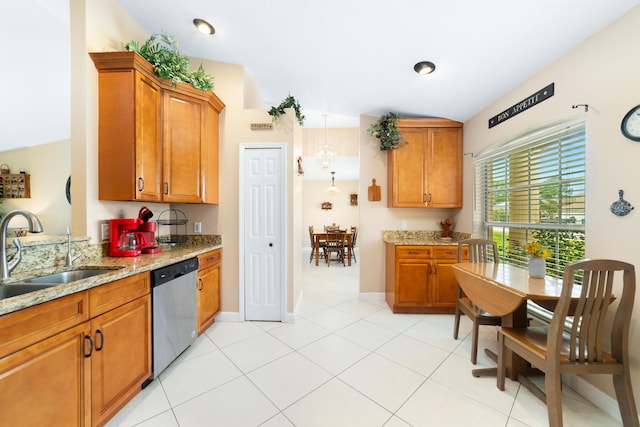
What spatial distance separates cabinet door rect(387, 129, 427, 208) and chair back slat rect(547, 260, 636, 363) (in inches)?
81.7

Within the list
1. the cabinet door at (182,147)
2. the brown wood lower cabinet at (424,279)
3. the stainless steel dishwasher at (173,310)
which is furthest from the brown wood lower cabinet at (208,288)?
the brown wood lower cabinet at (424,279)

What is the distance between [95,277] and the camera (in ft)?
4.39

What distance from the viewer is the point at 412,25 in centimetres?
188

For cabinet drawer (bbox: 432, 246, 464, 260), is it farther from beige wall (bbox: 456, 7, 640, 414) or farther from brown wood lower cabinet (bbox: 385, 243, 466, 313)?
beige wall (bbox: 456, 7, 640, 414)

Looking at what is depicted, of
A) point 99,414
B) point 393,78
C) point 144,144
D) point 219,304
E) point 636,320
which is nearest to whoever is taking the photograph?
point 99,414

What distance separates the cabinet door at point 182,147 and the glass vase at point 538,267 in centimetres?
310

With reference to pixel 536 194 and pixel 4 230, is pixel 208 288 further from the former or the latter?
pixel 536 194

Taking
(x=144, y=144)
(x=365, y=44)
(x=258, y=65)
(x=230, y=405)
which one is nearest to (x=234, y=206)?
(x=144, y=144)

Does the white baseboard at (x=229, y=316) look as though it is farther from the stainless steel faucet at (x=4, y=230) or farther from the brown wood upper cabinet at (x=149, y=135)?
the stainless steel faucet at (x=4, y=230)

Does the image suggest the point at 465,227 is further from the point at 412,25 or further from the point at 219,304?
the point at 219,304

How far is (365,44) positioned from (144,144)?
7.08 feet

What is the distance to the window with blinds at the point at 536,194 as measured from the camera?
1.88 m

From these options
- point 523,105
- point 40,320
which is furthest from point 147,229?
point 523,105

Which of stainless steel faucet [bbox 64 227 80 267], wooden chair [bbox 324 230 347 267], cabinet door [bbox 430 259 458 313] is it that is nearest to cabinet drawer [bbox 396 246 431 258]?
cabinet door [bbox 430 259 458 313]
